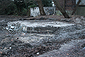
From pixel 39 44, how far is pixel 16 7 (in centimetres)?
1048

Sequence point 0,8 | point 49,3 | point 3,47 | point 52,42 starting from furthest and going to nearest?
point 49,3
point 0,8
point 52,42
point 3,47

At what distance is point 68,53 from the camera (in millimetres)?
2713

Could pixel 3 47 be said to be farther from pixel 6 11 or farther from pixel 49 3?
pixel 49 3

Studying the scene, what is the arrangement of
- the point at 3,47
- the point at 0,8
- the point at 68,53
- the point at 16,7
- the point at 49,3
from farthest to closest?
the point at 49,3
the point at 16,7
the point at 0,8
the point at 3,47
the point at 68,53

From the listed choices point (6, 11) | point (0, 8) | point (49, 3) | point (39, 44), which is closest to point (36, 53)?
point (39, 44)

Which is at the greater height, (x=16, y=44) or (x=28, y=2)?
(x=28, y=2)

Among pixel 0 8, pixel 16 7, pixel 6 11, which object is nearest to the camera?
pixel 0 8

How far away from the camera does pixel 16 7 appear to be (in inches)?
504

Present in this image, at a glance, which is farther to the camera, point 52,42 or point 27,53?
point 52,42

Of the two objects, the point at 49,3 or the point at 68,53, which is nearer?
the point at 68,53

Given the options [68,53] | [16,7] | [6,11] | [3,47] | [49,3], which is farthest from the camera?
[49,3]

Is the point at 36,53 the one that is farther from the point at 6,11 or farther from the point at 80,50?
the point at 6,11

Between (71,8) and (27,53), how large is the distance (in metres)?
10.5

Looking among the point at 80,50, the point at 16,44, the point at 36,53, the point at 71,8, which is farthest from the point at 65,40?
the point at 71,8
